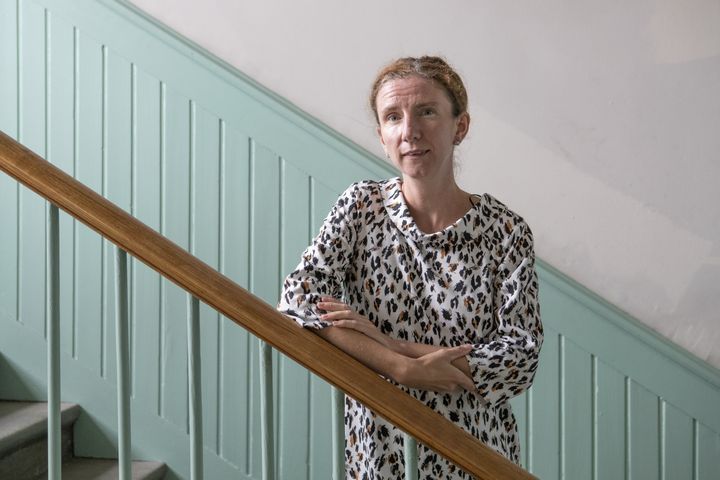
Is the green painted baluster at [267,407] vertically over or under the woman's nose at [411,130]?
under

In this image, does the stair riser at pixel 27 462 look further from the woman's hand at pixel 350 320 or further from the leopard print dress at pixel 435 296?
the woman's hand at pixel 350 320

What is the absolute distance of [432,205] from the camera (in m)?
1.53

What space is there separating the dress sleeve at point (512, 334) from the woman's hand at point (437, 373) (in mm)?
33

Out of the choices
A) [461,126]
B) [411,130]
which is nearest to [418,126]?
[411,130]

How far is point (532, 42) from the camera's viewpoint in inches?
104

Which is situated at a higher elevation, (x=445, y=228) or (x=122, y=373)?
(x=445, y=228)

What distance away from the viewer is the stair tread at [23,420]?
2258 mm

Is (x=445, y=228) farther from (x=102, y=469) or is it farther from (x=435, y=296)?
(x=102, y=469)

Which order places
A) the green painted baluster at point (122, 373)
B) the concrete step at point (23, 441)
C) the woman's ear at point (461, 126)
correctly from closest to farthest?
the green painted baluster at point (122, 373)
the woman's ear at point (461, 126)
the concrete step at point (23, 441)

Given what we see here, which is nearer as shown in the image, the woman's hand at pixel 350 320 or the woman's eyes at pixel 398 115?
the woman's hand at pixel 350 320

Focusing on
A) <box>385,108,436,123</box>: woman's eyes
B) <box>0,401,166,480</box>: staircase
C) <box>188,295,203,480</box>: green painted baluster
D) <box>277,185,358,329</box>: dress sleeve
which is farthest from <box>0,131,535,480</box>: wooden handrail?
<box>0,401,166,480</box>: staircase

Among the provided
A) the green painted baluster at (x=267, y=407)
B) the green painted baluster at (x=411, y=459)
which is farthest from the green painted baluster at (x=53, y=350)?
the green painted baluster at (x=411, y=459)

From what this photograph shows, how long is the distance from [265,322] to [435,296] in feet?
1.12

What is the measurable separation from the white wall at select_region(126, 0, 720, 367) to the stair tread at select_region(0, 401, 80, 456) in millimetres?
1232
